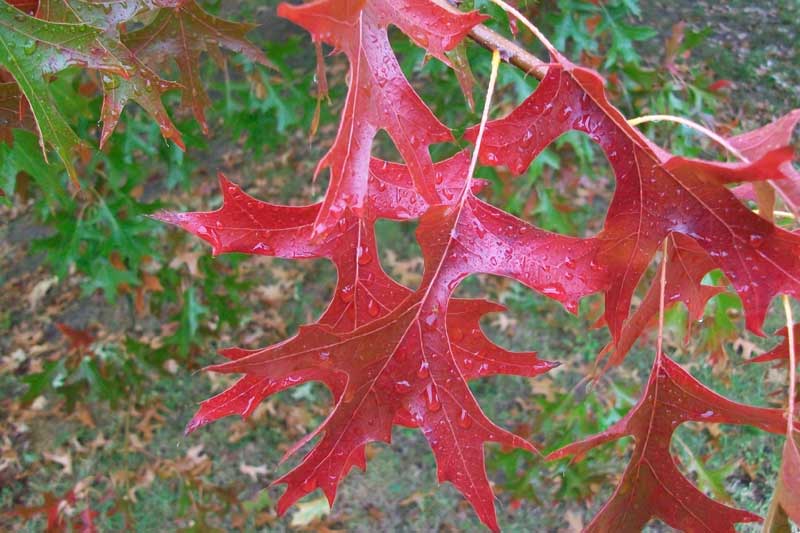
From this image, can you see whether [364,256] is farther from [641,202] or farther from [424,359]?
[641,202]

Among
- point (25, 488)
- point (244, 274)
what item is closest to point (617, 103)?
point (244, 274)

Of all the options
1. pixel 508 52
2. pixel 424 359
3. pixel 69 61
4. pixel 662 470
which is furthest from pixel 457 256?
pixel 69 61

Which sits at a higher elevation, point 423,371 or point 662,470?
point 423,371

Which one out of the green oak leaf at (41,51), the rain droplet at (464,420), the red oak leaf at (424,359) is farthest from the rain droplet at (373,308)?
the green oak leaf at (41,51)

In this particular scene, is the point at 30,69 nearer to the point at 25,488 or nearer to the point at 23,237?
the point at 25,488

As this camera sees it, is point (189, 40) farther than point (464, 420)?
Yes

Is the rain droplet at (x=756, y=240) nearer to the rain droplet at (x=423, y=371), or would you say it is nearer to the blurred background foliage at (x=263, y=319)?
the rain droplet at (x=423, y=371)

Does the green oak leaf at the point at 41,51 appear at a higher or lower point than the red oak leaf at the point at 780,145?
lower
